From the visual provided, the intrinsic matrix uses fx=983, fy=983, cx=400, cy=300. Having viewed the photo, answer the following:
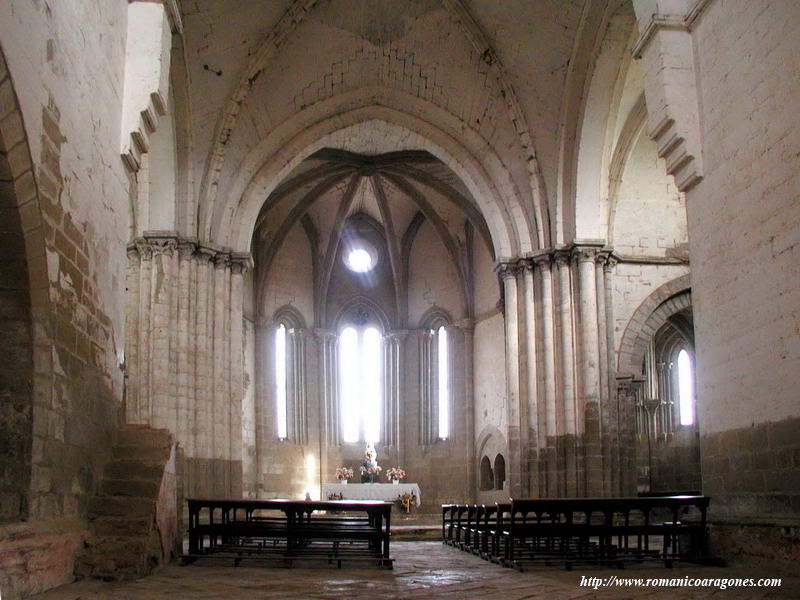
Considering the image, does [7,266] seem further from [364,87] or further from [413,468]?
[413,468]

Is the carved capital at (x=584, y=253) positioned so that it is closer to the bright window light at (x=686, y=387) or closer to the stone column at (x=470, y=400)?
the bright window light at (x=686, y=387)

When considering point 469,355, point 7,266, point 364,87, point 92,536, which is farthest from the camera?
point 469,355

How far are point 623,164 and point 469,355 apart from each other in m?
8.90

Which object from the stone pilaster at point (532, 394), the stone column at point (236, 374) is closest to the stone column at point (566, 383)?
the stone pilaster at point (532, 394)

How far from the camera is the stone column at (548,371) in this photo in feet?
Result: 58.9

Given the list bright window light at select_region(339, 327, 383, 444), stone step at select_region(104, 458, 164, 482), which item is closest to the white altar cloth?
bright window light at select_region(339, 327, 383, 444)

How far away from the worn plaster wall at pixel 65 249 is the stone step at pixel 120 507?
0.16 meters

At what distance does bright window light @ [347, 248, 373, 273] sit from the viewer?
28281 millimetres

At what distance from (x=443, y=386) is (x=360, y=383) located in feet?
8.33

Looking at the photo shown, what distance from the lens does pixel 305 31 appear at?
18141mm

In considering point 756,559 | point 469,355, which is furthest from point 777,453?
point 469,355

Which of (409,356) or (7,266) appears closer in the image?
(7,266)

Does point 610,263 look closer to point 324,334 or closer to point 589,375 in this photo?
point 589,375

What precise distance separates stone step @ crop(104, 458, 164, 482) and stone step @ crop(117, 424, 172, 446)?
240 mm
